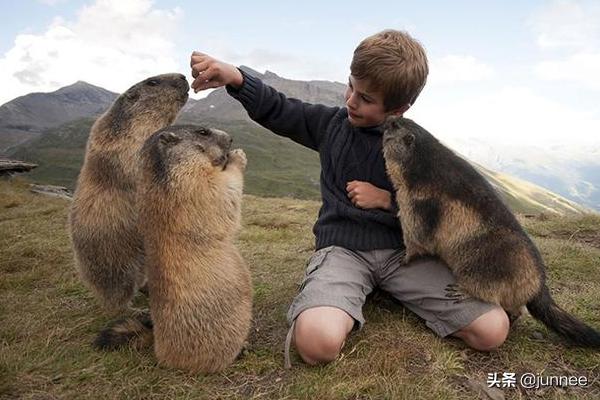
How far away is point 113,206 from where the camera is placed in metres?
5.77

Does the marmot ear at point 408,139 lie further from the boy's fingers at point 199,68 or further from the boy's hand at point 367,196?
the boy's fingers at point 199,68

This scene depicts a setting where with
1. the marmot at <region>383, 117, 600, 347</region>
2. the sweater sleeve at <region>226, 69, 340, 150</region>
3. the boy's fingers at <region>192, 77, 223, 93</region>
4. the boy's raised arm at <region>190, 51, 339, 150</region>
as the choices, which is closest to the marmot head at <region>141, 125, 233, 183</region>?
the boy's fingers at <region>192, 77, 223, 93</region>

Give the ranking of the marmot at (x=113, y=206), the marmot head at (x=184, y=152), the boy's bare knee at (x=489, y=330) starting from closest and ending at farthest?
A: the marmot head at (x=184, y=152), the boy's bare knee at (x=489, y=330), the marmot at (x=113, y=206)

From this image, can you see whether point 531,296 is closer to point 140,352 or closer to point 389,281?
point 389,281

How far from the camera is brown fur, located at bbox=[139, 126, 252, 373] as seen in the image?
4246 mm

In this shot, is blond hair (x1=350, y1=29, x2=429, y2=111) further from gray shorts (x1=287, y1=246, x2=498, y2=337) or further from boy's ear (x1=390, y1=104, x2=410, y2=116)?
gray shorts (x1=287, y1=246, x2=498, y2=337)

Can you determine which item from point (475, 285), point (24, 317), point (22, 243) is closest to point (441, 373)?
point (475, 285)

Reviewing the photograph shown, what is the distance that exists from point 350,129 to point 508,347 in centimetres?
292

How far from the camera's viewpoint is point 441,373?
168 inches

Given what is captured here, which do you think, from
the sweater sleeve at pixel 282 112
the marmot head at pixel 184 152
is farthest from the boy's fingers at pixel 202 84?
the marmot head at pixel 184 152

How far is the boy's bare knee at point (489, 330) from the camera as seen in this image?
4.59 meters

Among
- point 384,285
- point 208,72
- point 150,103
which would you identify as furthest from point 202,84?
point 384,285

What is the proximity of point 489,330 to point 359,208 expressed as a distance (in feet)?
6.00

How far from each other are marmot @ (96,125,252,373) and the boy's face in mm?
1659
